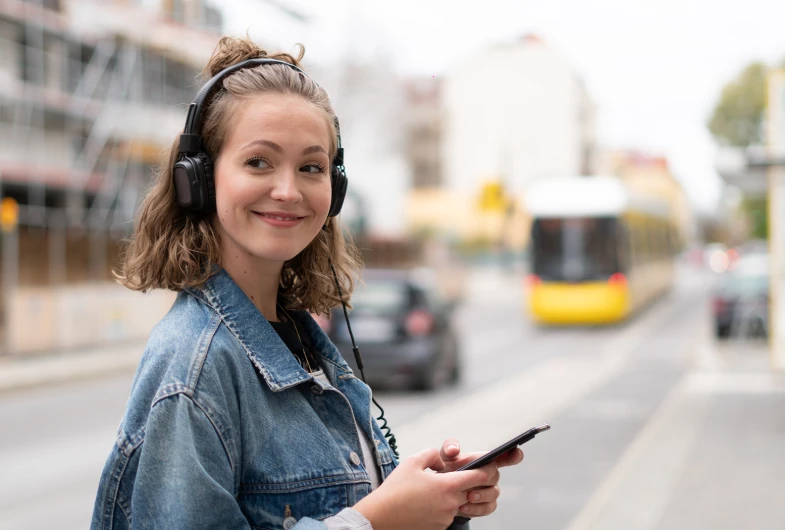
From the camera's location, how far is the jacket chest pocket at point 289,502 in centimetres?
155

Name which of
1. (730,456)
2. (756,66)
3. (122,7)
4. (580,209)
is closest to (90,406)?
(730,456)

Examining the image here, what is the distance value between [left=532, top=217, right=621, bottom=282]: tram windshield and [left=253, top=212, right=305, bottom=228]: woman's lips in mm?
20506

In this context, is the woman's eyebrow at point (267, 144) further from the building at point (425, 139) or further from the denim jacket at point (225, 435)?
the building at point (425, 139)

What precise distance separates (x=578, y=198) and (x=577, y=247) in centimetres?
109

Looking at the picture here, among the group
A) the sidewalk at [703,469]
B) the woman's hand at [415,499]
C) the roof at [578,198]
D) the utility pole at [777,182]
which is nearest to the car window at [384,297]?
the sidewalk at [703,469]

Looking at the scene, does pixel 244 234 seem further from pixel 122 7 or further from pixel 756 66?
pixel 756 66

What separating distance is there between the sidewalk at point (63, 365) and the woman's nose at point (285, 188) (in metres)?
12.6

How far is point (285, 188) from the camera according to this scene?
5.55 feet

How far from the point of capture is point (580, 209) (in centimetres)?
2188

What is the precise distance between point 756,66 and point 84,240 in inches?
1907

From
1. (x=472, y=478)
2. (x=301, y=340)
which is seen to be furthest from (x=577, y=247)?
(x=472, y=478)

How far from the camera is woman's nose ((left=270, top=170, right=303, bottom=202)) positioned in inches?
66.4

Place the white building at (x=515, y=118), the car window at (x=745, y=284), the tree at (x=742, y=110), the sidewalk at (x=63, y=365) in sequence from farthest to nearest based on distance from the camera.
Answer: the white building at (x=515, y=118) < the tree at (x=742, y=110) < the car window at (x=745, y=284) < the sidewalk at (x=63, y=365)

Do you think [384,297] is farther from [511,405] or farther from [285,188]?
[285,188]
